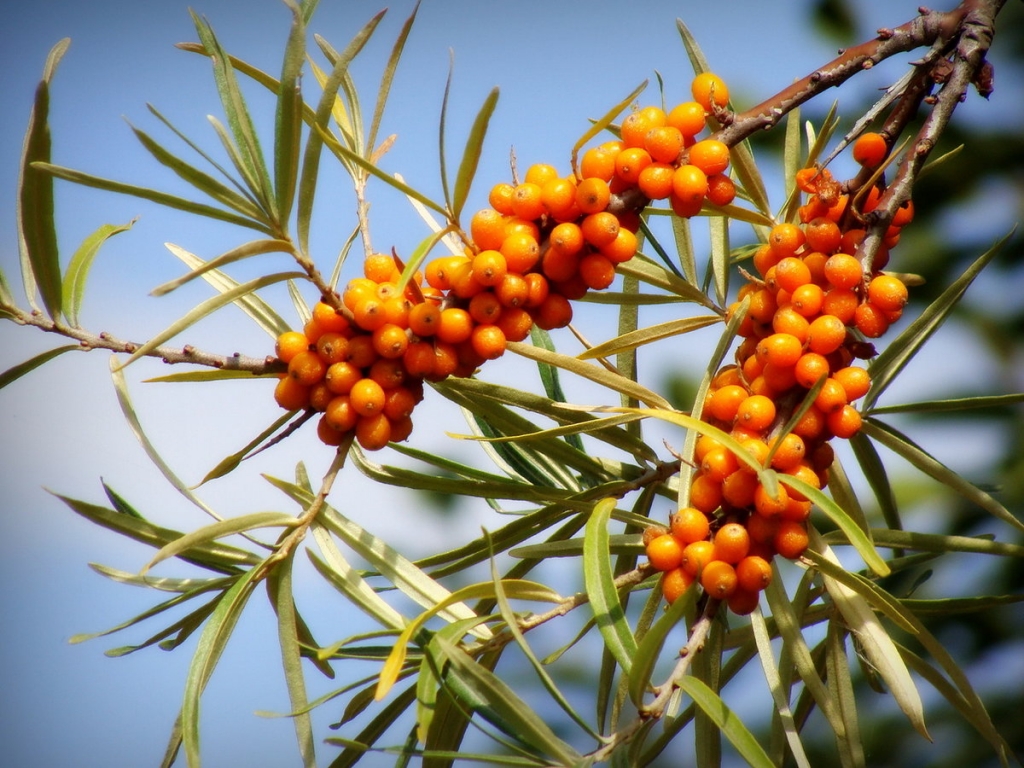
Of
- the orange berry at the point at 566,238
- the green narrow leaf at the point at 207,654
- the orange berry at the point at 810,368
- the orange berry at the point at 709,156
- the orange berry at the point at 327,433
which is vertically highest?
the orange berry at the point at 709,156

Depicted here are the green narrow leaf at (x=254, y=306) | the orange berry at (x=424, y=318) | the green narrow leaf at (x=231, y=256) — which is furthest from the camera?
the green narrow leaf at (x=254, y=306)

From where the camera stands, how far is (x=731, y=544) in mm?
495

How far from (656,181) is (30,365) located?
389mm

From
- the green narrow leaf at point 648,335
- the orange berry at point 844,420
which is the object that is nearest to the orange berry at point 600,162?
the green narrow leaf at point 648,335

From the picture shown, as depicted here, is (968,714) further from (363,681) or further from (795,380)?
(363,681)

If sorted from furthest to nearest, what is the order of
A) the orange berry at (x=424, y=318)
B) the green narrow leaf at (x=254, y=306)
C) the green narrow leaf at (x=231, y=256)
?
the green narrow leaf at (x=254, y=306) < the orange berry at (x=424, y=318) < the green narrow leaf at (x=231, y=256)

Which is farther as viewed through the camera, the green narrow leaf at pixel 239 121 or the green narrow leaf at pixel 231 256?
the green narrow leaf at pixel 239 121

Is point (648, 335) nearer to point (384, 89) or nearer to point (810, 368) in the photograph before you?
point (810, 368)

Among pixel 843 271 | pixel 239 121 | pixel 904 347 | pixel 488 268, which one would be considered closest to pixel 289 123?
pixel 239 121

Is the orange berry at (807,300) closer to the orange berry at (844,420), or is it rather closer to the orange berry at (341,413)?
the orange berry at (844,420)

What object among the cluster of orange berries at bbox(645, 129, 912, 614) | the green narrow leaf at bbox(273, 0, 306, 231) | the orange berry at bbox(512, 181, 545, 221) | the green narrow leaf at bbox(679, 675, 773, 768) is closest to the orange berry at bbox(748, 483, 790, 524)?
the cluster of orange berries at bbox(645, 129, 912, 614)

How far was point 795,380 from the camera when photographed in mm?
547

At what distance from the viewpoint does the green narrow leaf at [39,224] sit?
49cm

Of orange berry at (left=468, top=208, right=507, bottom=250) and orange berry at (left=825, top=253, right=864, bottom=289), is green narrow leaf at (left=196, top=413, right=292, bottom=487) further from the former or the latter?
orange berry at (left=825, top=253, right=864, bottom=289)
